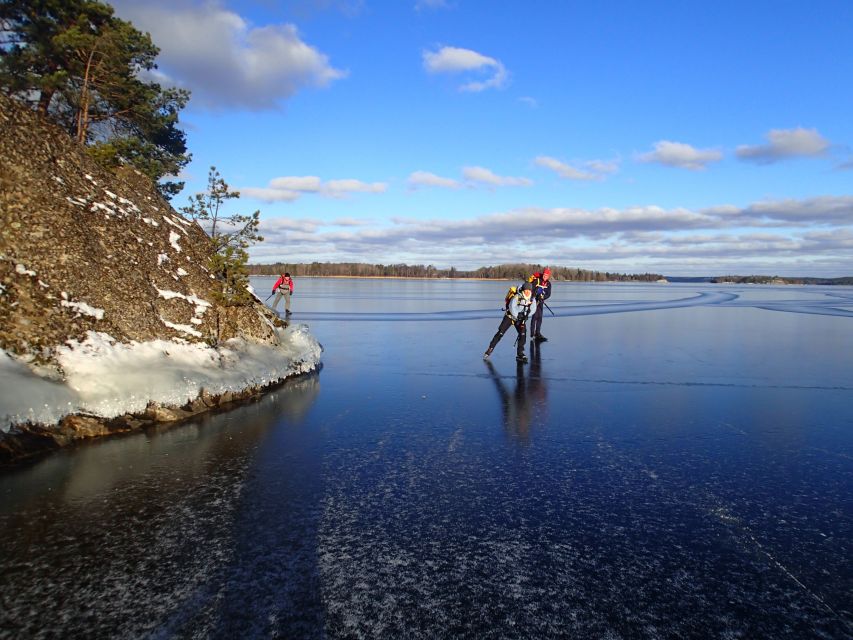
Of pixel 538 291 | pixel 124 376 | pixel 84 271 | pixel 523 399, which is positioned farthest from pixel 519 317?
pixel 84 271

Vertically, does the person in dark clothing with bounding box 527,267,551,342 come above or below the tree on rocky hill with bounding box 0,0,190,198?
below

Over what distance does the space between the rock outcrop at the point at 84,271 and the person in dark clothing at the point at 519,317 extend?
5.00 m

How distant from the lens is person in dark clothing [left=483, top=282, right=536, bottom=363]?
11805 mm

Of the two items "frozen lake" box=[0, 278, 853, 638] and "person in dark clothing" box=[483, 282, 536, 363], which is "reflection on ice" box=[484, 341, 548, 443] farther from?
"person in dark clothing" box=[483, 282, 536, 363]

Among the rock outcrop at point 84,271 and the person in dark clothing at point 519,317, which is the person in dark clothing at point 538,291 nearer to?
the person in dark clothing at point 519,317

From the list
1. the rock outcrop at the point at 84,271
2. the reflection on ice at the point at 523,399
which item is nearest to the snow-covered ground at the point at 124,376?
the rock outcrop at the point at 84,271

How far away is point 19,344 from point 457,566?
6513mm

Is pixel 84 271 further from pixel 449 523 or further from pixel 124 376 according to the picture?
pixel 449 523

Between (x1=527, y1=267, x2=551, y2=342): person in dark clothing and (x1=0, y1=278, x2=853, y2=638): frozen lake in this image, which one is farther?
(x1=527, y1=267, x2=551, y2=342): person in dark clothing

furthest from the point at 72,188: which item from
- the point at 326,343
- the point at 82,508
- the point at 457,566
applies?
the point at 457,566

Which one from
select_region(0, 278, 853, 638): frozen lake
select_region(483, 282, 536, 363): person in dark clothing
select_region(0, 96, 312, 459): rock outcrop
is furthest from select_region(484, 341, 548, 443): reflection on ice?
select_region(0, 96, 312, 459): rock outcrop

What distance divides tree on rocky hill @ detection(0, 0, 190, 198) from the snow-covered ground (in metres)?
6.77

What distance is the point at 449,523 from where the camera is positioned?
3.93 meters

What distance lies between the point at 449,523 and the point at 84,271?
7.69 m
